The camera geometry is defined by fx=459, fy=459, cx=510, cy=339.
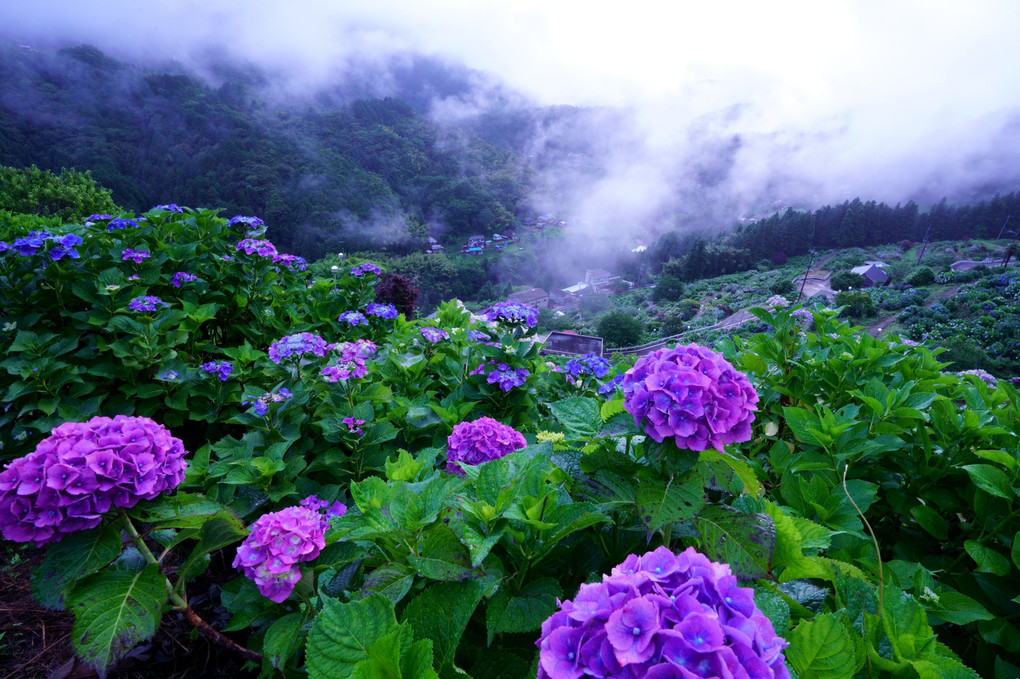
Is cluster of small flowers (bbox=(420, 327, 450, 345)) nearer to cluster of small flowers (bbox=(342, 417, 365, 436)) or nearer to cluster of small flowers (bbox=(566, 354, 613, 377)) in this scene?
cluster of small flowers (bbox=(566, 354, 613, 377))

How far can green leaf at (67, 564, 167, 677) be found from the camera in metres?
1.29

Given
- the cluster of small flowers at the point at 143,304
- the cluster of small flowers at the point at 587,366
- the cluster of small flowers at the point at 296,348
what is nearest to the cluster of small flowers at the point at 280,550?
the cluster of small flowers at the point at 296,348

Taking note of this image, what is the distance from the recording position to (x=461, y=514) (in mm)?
1139

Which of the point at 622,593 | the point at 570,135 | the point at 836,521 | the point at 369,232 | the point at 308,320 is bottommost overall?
the point at 369,232

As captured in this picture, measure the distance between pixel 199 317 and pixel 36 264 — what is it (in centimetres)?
107

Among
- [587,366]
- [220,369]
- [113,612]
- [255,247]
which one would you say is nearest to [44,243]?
[255,247]

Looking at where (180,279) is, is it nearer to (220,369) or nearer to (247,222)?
(247,222)

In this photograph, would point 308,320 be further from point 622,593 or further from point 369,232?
point 369,232

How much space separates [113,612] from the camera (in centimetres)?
137

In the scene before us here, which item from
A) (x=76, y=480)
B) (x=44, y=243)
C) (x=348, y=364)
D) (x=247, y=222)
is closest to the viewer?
(x=76, y=480)

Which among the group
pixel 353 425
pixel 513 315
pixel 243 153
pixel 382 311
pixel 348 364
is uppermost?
pixel 243 153

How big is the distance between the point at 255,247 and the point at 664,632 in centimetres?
400

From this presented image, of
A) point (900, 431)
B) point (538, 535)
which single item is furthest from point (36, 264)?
point (900, 431)

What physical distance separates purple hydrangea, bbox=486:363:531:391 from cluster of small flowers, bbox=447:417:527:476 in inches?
28.3
